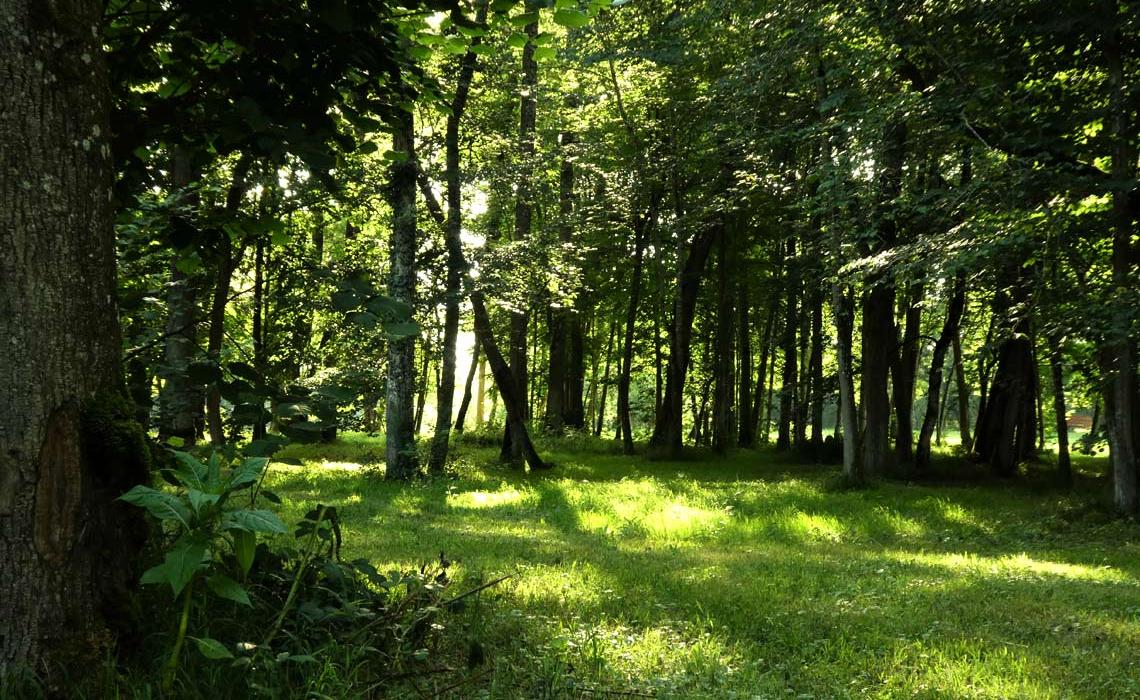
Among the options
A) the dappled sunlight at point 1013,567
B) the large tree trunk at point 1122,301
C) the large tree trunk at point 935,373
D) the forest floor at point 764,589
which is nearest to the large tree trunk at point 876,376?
the large tree trunk at point 935,373

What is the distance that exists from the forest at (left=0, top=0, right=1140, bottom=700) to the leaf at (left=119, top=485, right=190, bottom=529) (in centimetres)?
1

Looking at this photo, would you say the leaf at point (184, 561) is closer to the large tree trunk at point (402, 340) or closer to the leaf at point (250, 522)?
the leaf at point (250, 522)

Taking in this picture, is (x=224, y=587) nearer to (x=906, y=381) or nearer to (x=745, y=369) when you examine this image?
(x=906, y=381)

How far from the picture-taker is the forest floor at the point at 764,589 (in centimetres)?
355

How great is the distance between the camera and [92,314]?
2.72 meters

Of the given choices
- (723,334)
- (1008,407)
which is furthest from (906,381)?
(723,334)

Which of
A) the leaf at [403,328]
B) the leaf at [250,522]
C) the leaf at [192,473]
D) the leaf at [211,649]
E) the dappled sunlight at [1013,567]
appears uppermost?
the leaf at [403,328]

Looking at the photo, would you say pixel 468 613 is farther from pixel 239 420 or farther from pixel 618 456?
pixel 618 456

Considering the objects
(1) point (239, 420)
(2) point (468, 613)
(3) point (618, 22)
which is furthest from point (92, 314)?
(3) point (618, 22)

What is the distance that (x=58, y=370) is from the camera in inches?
101

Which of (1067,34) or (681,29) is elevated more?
(681,29)

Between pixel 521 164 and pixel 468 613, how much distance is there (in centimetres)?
1142

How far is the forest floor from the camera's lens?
355cm

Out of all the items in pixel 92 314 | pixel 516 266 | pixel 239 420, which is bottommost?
pixel 239 420
